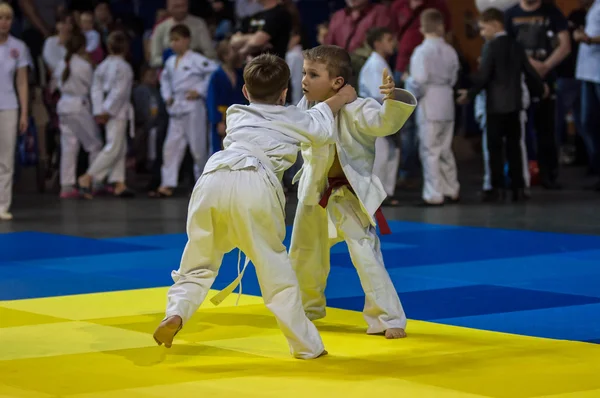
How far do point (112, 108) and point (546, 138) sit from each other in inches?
201

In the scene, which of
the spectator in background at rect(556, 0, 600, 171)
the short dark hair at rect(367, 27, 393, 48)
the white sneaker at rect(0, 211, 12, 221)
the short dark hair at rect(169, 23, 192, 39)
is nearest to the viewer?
the white sneaker at rect(0, 211, 12, 221)

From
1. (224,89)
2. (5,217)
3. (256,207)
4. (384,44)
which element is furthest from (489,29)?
(256,207)

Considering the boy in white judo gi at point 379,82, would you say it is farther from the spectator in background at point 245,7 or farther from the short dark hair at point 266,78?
the short dark hair at point 266,78

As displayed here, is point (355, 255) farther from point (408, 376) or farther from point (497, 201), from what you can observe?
point (497, 201)

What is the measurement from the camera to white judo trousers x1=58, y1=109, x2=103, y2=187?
13922mm

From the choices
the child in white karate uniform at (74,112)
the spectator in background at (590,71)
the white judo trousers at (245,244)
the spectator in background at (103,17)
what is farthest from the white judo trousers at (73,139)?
Result: the white judo trousers at (245,244)

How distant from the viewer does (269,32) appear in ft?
39.9

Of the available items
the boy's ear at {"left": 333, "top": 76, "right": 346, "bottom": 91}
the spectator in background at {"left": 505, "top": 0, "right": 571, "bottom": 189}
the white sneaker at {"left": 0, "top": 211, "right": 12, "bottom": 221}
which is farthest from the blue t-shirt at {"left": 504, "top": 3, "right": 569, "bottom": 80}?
the boy's ear at {"left": 333, "top": 76, "right": 346, "bottom": 91}

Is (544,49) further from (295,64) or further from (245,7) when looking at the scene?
(245,7)

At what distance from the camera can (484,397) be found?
4.26 metres

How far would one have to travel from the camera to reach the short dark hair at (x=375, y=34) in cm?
1186

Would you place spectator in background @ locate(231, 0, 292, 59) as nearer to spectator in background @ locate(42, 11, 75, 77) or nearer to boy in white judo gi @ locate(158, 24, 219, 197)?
boy in white judo gi @ locate(158, 24, 219, 197)

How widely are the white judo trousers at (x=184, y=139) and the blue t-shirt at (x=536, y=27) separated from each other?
146 inches

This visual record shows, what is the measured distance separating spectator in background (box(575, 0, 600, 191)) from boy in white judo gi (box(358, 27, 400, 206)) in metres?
2.56
